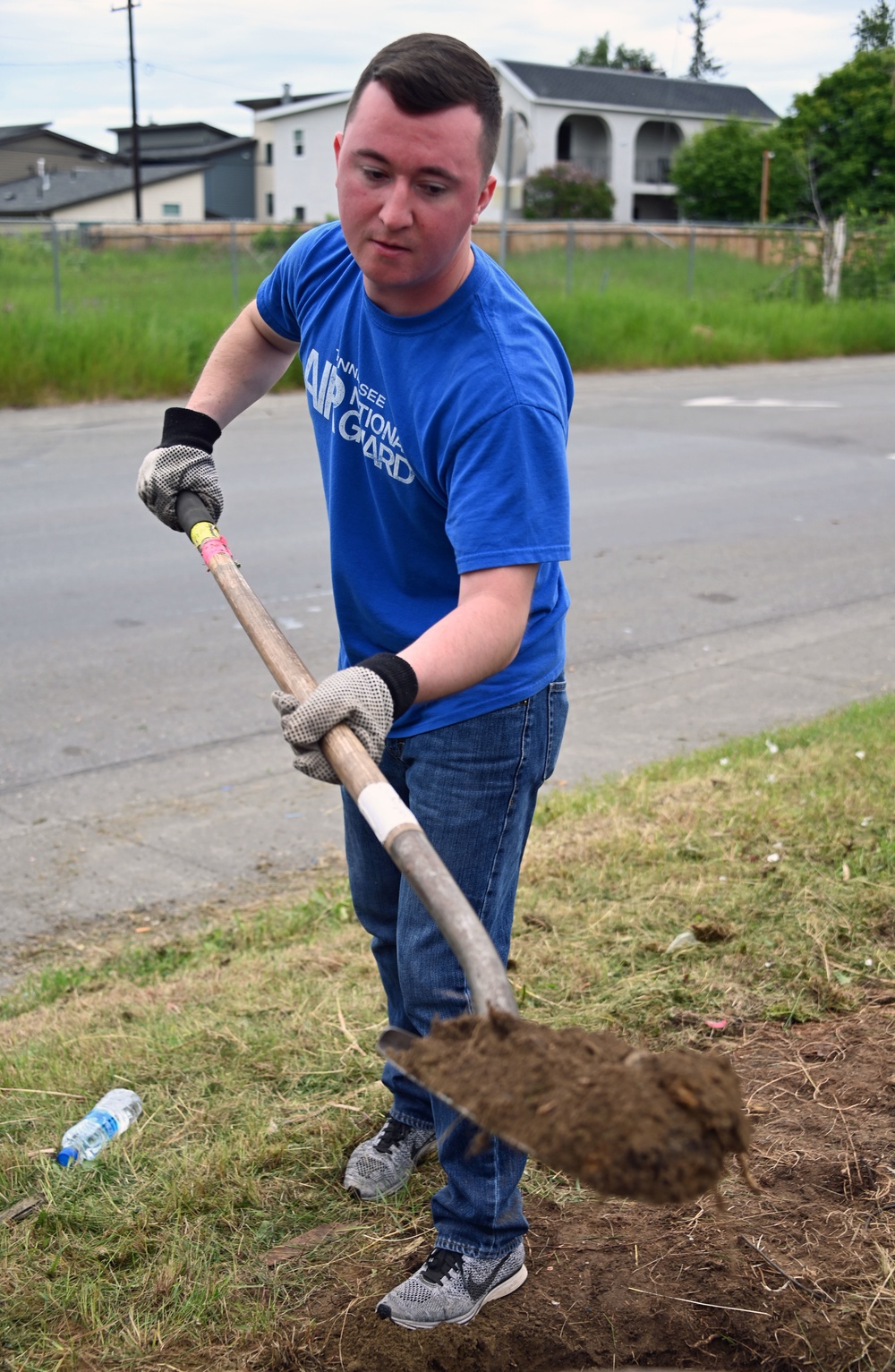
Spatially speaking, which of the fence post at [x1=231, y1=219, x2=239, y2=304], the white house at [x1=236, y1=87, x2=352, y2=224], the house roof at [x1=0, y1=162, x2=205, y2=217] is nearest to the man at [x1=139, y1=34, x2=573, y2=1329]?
the fence post at [x1=231, y1=219, x2=239, y2=304]

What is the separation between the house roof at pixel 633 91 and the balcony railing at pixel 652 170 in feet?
6.90

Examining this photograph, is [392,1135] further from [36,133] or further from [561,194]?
[36,133]

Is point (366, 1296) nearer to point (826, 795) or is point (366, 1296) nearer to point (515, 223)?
point (826, 795)

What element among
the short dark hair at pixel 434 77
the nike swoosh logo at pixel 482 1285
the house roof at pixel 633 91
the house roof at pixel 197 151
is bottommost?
the nike swoosh logo at pixel 482 1285

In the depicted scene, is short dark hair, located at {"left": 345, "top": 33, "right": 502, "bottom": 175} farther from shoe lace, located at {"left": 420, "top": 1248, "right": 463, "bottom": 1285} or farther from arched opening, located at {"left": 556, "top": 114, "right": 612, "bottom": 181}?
arched opening, located at {"left": 556, "top": 114, "right": 612, "bottom": 181}

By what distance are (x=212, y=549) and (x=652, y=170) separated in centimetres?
6311

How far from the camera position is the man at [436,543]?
2.12m

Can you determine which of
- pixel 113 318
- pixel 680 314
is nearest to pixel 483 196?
pixel 113 318

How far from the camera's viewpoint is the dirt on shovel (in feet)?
5.16

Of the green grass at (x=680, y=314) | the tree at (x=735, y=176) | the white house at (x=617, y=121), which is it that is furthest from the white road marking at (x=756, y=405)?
the white house at (x=617, y=121)

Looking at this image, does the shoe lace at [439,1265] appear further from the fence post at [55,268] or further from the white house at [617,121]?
the white house at [617,121]

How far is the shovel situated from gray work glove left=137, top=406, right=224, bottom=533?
1.28 metres

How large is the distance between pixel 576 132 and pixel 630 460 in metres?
51.9

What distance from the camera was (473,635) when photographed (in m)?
2.12
